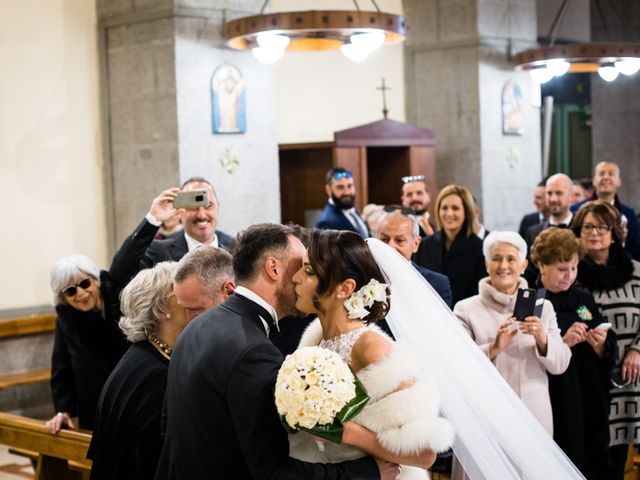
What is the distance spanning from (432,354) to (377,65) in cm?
844

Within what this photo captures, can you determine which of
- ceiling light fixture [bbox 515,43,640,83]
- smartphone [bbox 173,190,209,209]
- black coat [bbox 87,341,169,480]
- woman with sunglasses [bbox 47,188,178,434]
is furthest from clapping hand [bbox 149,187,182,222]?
ceiling light fixture [bbox 515,43,640,83]

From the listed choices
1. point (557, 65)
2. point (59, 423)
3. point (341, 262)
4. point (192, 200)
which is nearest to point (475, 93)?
point (557, 65)

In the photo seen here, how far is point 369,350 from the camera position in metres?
3.00

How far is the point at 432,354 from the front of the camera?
3549 mm

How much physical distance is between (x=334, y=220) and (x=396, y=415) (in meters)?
5.59

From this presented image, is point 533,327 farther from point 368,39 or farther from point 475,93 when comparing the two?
point 475,93

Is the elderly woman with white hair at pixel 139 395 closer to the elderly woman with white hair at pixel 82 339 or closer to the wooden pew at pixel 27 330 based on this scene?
the elderly woman with white hair at pixel 82 339

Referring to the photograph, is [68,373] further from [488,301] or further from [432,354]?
[432,354]

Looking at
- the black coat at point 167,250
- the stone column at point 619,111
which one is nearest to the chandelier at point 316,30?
the black coat at point 167,250

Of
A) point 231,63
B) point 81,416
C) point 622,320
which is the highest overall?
point 231,63

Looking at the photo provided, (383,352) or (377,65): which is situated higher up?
(377,65)

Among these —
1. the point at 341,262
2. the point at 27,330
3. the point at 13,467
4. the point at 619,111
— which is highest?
the point at 619,111

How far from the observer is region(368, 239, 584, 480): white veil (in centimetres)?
342

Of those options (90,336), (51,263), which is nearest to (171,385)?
(90,336)
